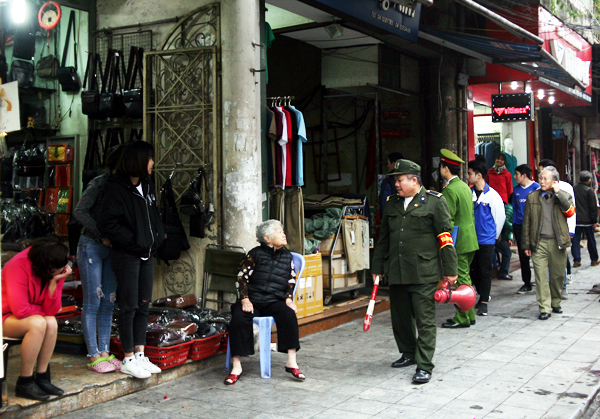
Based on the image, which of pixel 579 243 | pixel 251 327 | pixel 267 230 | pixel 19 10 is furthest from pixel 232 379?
pixel 579 243

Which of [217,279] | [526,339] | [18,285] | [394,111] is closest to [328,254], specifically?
[217,279]

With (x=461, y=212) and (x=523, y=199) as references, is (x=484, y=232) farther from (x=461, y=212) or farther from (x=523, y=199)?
(x=523, y=199)

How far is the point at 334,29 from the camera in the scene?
918cm

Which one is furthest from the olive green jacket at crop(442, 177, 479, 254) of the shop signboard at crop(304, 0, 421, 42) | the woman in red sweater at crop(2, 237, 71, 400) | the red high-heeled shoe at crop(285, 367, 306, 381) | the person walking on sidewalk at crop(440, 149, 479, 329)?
the woman in red sweater at crop(2, 237, 71, 400)

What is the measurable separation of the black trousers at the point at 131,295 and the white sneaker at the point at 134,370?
110mm

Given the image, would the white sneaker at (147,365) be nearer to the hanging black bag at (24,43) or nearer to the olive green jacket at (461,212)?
the olive green jacket at (461,212)

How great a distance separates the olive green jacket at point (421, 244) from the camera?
18.4ft

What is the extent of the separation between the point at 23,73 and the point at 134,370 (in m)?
5.03

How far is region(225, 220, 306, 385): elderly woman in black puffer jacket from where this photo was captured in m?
5.52

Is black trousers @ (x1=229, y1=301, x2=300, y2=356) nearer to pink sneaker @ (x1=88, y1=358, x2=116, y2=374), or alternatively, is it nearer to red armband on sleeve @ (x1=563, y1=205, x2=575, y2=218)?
pink sneaker @ (x1=88, y1=358, x2=116, y2=374)

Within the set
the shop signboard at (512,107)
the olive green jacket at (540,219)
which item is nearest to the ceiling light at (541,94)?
the shop signboard at (512,107)

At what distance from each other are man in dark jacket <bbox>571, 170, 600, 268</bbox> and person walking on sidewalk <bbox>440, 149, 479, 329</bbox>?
6.22 m

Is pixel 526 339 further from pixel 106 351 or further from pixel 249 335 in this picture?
pixel 106 351

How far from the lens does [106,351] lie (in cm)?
532
